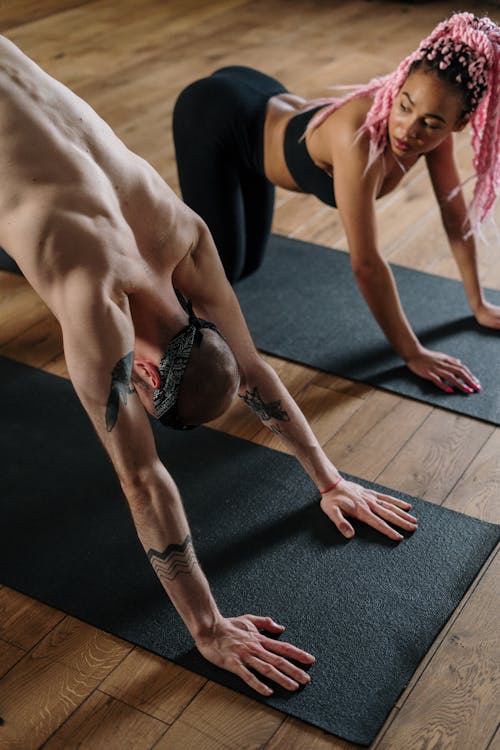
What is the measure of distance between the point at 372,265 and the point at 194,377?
913mm

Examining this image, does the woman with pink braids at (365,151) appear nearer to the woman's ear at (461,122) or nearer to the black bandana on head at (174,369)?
the woman's ear at (461,122)

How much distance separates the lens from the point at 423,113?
84.3 inches

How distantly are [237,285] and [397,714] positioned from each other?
1.63 metres

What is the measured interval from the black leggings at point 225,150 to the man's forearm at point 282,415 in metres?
0.93

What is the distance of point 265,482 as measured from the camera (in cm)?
215

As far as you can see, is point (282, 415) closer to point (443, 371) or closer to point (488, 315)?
point (443, 371)

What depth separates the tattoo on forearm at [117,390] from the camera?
1531mm

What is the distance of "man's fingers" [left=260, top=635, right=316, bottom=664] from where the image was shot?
5.57 feet

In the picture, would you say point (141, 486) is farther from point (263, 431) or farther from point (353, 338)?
point (353, 338)

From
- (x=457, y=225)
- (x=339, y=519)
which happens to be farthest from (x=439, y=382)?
(x=339, y=519)

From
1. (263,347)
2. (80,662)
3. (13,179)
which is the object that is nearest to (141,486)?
(80,662)

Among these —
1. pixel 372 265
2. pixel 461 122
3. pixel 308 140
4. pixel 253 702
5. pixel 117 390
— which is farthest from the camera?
pixel 308 140

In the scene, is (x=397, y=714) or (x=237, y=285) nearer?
(x=397, y=714)

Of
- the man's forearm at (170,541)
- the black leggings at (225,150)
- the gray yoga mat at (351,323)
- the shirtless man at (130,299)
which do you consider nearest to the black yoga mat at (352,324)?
the gray yoga mat at (351,323)
